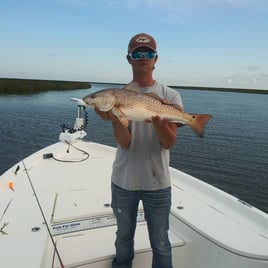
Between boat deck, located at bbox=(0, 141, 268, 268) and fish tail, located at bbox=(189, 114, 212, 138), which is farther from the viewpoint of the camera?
boat deck, located at bbox=(0, 141, 268, 268)

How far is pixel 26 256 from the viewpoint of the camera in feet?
8.52

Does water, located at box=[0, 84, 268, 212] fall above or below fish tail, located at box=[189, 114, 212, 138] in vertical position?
below

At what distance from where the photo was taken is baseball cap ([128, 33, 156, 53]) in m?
2.35

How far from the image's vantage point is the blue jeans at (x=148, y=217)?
2461 millimetres

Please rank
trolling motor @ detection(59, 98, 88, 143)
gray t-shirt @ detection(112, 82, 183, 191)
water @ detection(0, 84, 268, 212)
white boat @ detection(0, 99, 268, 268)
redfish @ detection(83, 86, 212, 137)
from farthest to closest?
water @ detection(0, 84, 268, 212) < trolling motor @ detection(59, 98, 88, 143) < white boat @ detection(0, 99, 268, 268) < gray t-shirt @ detection(112, 82, 183, 191) < redfish @ detection(83, 86, 212, 137)

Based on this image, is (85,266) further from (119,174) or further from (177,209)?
(177,209)

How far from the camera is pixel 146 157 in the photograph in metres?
2.40

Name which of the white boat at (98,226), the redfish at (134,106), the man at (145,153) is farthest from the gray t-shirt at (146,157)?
the white boat at (98,226)

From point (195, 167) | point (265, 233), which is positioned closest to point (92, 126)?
point (195, 167)

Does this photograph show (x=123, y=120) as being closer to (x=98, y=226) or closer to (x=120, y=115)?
(x=120, y=115)

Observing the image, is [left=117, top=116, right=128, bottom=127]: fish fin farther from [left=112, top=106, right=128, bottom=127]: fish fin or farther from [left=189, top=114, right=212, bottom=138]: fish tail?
[left=189, top=114, right=212, bottom=138]: fish tail

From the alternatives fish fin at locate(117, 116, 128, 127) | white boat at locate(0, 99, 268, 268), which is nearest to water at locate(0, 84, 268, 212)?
white boat at locate(0, 99, 268, 268)

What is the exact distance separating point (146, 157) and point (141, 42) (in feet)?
2.82

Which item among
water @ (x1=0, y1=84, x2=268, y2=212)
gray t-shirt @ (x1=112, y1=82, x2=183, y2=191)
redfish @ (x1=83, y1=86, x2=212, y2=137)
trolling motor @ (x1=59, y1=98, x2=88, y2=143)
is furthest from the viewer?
water @ (x1=0, y1=84, x2=268, y2=212)
